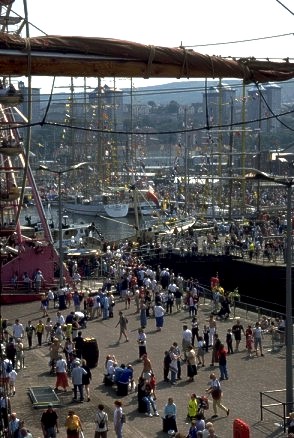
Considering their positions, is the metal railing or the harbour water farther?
the harbour water

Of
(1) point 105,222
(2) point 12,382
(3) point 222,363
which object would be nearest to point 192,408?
(3) point 222,363

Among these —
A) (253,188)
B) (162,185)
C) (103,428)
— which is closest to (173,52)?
(103,428)

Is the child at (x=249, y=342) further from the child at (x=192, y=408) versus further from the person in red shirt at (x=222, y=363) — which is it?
the child at (x=192, y=408)

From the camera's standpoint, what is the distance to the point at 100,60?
18203 mm

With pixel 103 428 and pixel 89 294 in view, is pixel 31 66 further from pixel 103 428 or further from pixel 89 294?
pixel 89 294

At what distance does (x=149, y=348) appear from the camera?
89.9 ft

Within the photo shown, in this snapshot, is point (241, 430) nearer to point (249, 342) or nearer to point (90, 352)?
point (90, 352)

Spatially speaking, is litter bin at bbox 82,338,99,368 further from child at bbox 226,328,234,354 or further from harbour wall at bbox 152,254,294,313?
harbour wall at bbox 152,254,294,313

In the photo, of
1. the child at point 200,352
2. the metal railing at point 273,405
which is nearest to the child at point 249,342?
the child at point 200,352

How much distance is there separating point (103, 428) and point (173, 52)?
670cm

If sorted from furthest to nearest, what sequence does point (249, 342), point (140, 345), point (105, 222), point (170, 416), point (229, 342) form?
1. point (105, 222)
2. point (229, 342)
3. point (249, 342)
4. point (140, 345)
5. point (170, 416)

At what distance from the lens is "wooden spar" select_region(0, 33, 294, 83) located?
17688mm

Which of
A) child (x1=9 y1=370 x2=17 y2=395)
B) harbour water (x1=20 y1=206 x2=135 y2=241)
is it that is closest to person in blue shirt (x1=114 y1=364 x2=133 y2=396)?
child (x1=9 y1=370 x2=17 y2=395)

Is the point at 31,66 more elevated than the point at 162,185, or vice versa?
the point at 31,66
